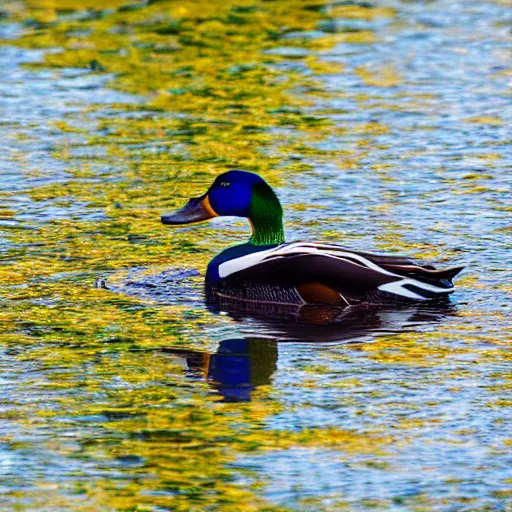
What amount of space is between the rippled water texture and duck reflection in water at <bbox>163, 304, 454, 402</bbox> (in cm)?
2

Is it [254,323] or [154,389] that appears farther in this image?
[254,323]

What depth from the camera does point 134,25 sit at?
780 inches

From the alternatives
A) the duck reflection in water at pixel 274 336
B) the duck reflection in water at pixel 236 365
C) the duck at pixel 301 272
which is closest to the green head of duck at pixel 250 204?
the duck at pixel 301 272

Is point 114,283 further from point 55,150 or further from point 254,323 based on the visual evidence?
point 55,150

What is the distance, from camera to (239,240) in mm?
12102

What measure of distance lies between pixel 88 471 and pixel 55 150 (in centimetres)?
735

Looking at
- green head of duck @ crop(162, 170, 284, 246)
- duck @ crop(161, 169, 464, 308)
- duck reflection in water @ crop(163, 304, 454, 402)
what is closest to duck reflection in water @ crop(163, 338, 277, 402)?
duck reflection in water @ crop(163, 304, 454, 402)

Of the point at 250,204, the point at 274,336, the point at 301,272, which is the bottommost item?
the point at 274,336

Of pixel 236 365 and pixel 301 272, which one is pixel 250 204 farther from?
pixel 236 365

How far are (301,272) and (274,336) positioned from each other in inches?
26.1

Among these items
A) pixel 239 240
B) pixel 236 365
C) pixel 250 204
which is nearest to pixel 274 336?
pixel 236 365

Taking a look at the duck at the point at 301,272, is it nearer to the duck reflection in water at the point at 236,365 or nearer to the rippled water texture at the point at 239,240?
the rippled water texture at the point at 239,240

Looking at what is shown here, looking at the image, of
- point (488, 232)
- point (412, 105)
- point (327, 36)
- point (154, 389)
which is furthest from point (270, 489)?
point (327, 36)

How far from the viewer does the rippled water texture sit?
770 cm
